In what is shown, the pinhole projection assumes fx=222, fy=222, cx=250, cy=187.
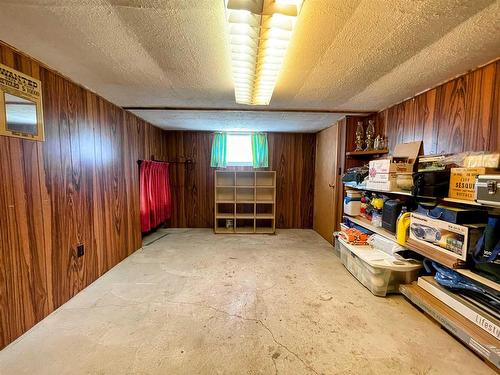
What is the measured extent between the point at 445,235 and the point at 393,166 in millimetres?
739

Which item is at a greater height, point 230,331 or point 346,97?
point 346,97

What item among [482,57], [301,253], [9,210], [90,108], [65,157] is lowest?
[301,253]

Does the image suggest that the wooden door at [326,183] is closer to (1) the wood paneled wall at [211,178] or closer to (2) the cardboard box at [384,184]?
(1) the wood paneled wall at [211,178]

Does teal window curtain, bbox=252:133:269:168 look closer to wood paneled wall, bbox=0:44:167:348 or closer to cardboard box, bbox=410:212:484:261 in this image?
wood paneled wall, bbox=0:44:167:348

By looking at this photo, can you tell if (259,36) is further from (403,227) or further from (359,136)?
(359,136)

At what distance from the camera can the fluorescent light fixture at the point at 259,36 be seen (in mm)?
960

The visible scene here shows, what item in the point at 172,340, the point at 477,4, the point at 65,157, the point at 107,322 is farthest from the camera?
the point at 65,157

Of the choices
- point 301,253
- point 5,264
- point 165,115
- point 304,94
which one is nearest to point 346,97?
point 304,94

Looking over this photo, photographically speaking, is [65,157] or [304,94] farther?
[304,94]

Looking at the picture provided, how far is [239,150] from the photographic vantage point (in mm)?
4605

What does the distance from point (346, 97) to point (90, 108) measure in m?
2.67

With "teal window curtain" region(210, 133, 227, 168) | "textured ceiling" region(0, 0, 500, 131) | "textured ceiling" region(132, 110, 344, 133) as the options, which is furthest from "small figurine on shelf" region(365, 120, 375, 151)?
"teal window curtain" region(210, 133, 227, 168)

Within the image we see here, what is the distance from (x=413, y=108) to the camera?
2.33 m

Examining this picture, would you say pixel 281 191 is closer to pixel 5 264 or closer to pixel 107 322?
pixel 107 322
